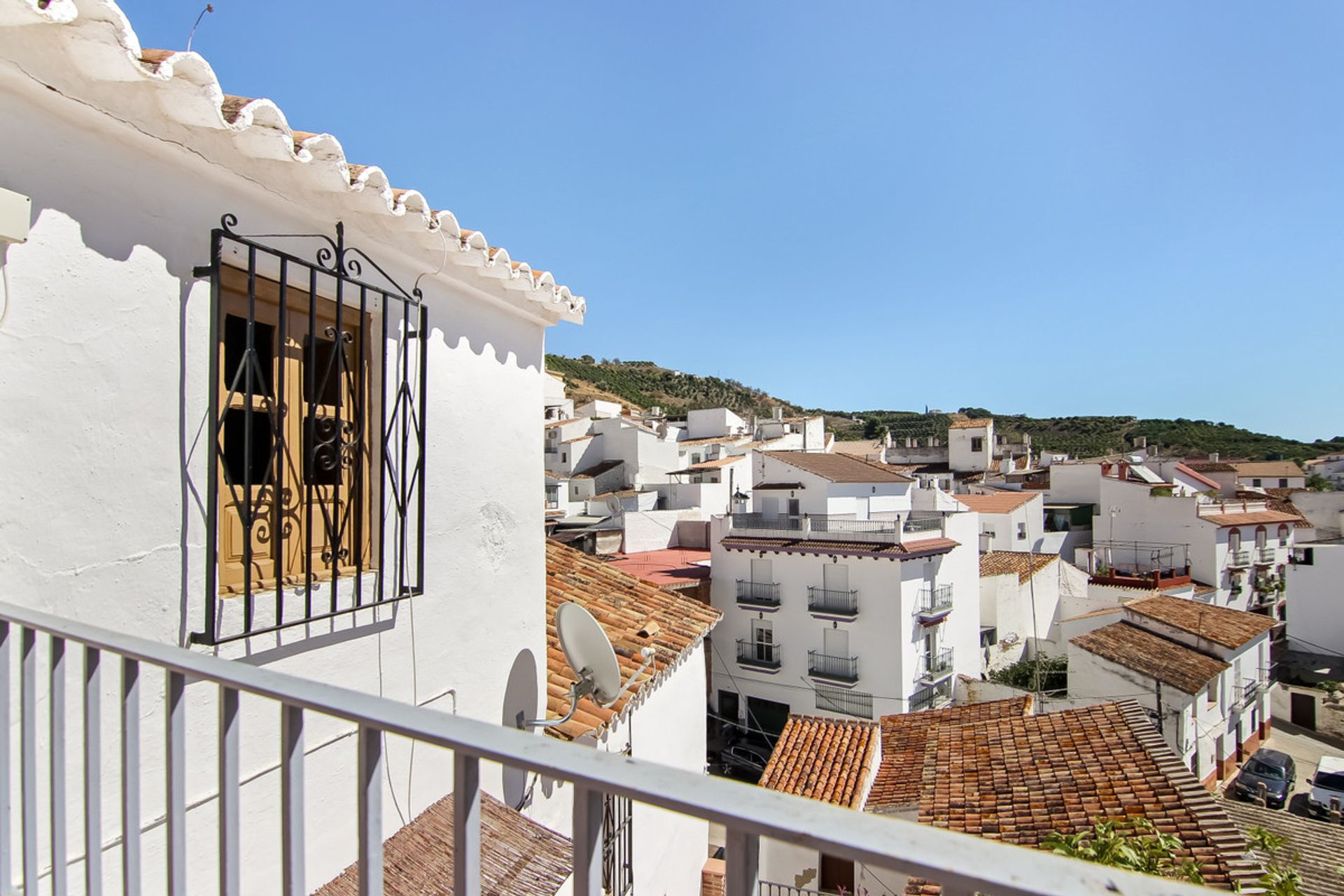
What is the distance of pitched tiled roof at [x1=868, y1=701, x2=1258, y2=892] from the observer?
6129mm

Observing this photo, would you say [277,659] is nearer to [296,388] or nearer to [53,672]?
[296,388]

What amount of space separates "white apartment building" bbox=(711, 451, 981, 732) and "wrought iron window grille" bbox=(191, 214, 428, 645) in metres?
16.0

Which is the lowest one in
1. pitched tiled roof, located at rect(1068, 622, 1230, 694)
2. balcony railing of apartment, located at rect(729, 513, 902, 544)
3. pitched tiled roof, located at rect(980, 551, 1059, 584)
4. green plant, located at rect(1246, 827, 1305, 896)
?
pitched tiled roof, located at rect(1068, 622, 1230, 694)

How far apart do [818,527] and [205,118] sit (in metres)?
18.6

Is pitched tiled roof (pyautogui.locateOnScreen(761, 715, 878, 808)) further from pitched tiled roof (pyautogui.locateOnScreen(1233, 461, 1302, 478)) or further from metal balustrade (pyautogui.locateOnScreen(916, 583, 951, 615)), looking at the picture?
pitched tiled roof (pyautogui.locateOnScreen(1233, 461, 1302, 478))

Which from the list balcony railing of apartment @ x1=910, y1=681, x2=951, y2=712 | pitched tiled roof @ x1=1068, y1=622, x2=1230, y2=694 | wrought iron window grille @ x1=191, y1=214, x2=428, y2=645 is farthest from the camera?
balcony railing of apartment @ x1=910, y1=681, x2=951, y2=712

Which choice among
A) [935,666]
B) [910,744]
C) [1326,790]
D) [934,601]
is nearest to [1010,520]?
[934,601]

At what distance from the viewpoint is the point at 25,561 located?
2107 mm

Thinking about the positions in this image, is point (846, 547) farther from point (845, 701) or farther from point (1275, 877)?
point (1275, 877)

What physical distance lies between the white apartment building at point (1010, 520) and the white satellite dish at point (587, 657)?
2530cm

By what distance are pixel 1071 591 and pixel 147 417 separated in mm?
28072

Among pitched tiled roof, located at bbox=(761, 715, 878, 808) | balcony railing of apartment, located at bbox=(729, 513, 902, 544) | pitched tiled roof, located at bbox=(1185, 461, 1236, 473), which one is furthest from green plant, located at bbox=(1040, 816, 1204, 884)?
pitched tiled roof, located at bbox=(1185, 461, 1236, 473)

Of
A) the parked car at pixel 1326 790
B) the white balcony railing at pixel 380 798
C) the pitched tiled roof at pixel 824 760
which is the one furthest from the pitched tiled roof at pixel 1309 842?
the white balcony railing at pixel 380 798

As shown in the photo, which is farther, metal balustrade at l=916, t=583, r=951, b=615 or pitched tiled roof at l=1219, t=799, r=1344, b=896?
metal balustrade at l=916, t=583, r=951, b=615
